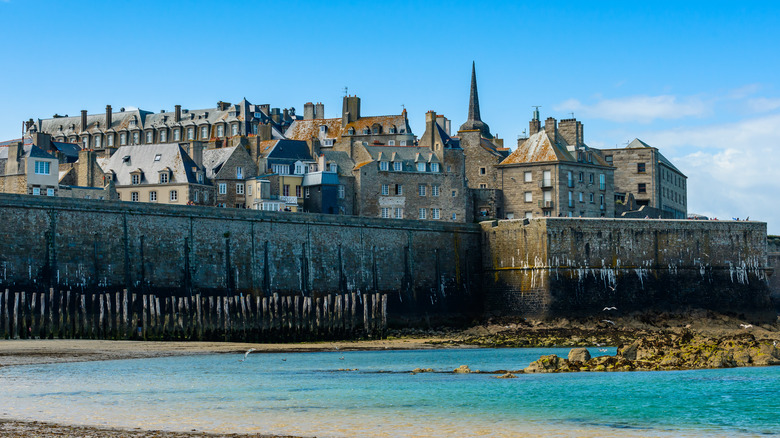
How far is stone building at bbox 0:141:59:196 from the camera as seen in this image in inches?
2105

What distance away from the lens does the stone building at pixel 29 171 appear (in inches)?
2105

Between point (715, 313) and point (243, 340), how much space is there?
2184 cm

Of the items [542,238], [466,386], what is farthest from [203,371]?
[542,238]

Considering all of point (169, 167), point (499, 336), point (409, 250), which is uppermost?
point (169, 167)

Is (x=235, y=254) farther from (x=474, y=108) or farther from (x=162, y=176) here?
(x=474, y=108)

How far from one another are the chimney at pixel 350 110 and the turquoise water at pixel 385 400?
4305cm

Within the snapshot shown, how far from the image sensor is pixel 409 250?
49.5 metres

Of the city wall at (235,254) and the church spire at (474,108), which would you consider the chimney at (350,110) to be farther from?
the city wall at (235,254)

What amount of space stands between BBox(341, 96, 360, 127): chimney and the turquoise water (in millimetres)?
43050

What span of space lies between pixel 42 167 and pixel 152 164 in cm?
632

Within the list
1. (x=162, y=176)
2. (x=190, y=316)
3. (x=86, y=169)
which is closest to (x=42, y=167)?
(x=86, y=169)

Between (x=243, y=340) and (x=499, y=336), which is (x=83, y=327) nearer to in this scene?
(x=243, y=340)

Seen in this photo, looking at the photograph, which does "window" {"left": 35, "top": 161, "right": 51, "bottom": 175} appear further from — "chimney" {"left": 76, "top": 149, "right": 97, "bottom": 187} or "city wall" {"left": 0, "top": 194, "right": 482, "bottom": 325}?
"city wall" {"left": 0, "top": 194, "right": 482, "bottom": 325}

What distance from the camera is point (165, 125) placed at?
82938 mm
